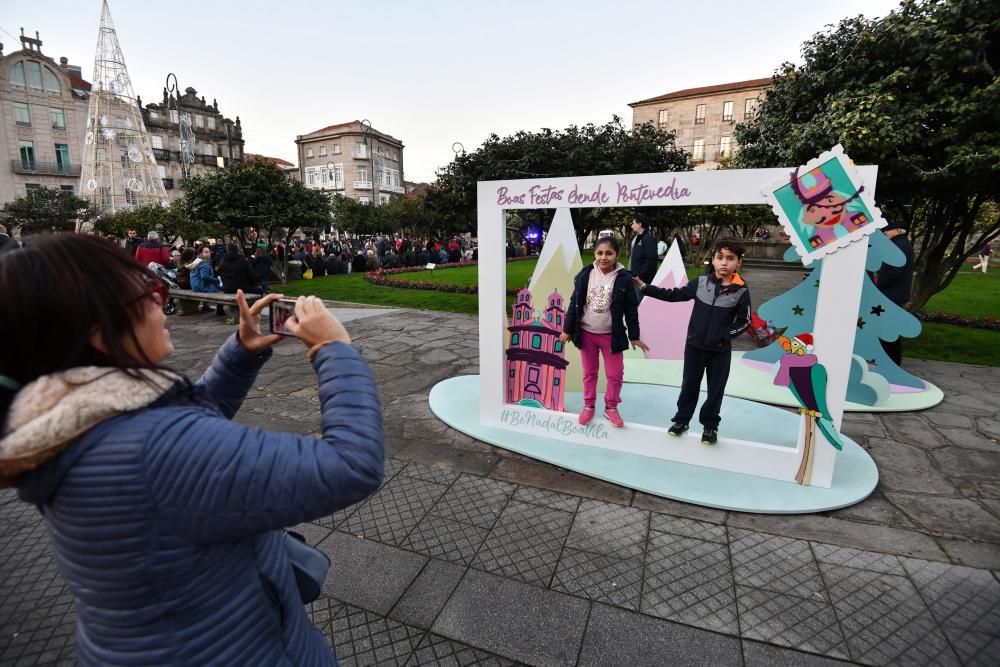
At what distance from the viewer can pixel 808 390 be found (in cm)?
368

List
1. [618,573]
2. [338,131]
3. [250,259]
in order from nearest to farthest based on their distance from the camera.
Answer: [618,573] → [250,259] → [338,131]

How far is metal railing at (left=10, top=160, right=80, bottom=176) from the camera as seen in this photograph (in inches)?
1391

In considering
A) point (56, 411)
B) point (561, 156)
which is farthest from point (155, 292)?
point (561, 156)

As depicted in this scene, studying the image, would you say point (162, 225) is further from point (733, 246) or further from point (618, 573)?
point (618, 573)

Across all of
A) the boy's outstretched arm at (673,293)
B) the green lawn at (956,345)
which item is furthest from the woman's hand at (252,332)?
the green lawn at (956,345)

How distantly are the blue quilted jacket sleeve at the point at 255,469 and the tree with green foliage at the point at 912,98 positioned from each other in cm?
743

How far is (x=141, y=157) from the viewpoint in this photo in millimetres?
31484

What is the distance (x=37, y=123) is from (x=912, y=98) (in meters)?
50.1

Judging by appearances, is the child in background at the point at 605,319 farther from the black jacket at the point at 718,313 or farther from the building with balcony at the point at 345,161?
the building with balcony at the point at 345,161

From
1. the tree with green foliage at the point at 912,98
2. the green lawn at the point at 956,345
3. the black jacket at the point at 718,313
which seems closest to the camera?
the black jacket at the point at 718,313

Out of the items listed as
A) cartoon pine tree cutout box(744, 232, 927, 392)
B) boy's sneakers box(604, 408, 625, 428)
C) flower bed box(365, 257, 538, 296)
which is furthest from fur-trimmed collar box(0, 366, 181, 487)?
flower bed box(365, 257, 538, 296)

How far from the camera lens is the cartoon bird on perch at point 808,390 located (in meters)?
3.63

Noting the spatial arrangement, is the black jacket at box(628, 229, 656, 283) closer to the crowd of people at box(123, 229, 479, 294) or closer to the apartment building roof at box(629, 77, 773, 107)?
the crowd of people at box(123, 229, 479, 294)

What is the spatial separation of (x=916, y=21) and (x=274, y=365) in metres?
9.33
